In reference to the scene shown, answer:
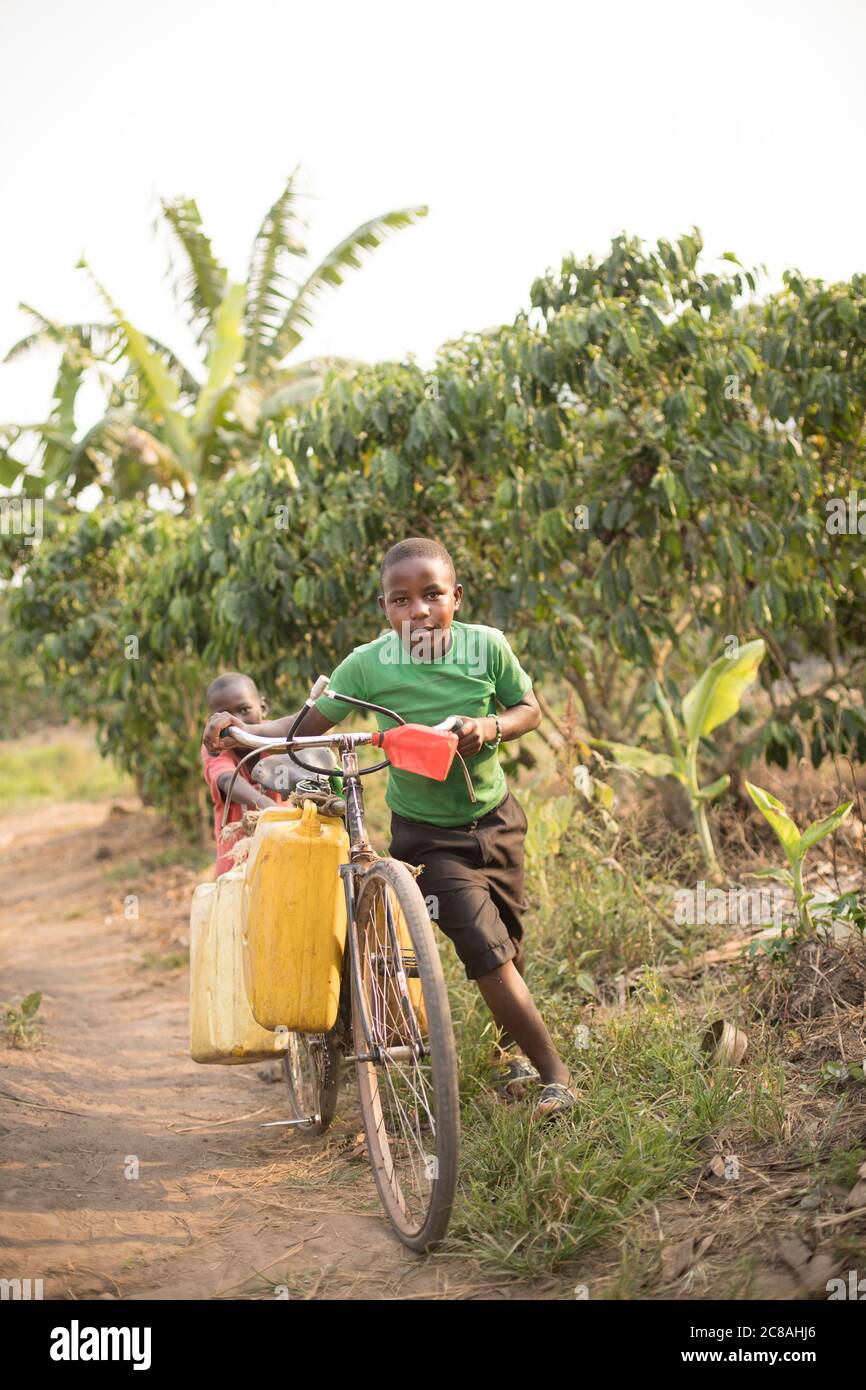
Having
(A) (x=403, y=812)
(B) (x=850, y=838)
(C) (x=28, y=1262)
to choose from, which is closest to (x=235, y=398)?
(B) (x=850, y=838)

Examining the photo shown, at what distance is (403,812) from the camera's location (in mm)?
3229

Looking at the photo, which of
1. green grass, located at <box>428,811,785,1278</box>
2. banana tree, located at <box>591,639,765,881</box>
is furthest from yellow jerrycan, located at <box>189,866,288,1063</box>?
banana tree, located at <box>591,639,765,881</box>

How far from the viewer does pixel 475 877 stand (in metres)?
3.11

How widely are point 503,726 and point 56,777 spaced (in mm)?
14179

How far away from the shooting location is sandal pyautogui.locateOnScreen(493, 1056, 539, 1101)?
10.9 feet

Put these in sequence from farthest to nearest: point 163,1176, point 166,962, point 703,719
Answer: point 166,962
point 703,719
point 163,1176

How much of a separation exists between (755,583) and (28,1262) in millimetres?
4695

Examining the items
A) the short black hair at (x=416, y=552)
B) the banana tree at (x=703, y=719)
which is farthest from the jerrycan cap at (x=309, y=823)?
the banana tree at (x=703, y=719)

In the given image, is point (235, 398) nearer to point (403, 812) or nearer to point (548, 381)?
point (548, 381)

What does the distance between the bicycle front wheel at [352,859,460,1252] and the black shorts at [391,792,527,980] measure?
186 millimetres

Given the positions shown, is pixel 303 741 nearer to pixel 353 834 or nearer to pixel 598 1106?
pixel 353 834

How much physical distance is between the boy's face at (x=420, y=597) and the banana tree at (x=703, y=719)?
202cm

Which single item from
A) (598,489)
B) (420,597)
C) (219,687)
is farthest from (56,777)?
(420,597)

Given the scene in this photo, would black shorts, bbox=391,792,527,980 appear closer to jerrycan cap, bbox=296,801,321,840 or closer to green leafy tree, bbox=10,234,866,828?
jerrycan cap, bbox=296,801,321,840
